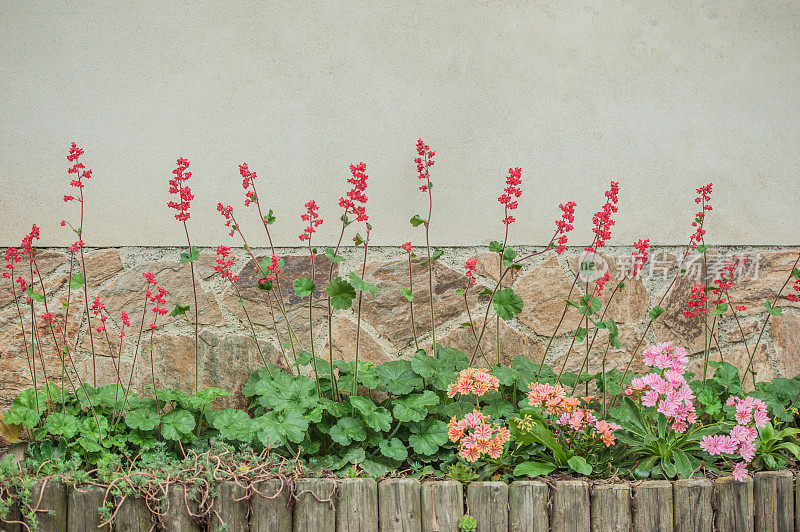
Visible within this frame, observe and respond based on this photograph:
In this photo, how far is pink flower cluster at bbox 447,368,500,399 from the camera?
1857mm

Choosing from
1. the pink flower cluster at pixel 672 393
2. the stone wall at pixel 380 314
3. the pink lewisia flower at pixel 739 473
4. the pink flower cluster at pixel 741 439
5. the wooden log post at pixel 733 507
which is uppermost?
the stone wall at pixel 380 314

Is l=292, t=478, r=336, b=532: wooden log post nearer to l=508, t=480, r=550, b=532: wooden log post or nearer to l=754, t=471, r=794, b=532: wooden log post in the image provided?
l=508, t=480, r=550, b=532: wooden log post

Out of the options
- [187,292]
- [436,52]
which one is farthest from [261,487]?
[436,52]

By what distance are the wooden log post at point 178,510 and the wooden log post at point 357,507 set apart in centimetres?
42

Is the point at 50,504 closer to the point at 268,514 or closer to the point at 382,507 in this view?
the point at 268,514

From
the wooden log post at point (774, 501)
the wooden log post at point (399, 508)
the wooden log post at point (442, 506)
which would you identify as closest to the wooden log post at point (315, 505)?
the wooden log post at point (399, 508)

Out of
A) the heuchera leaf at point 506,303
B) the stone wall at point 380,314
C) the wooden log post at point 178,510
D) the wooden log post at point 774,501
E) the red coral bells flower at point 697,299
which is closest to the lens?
the wooden log post at point 178,510

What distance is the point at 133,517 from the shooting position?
1.70 meters

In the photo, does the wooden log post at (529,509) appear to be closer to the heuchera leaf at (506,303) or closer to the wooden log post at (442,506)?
the wooden log post at (442,506)

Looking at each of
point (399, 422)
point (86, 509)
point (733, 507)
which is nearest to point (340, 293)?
point (399, 422)

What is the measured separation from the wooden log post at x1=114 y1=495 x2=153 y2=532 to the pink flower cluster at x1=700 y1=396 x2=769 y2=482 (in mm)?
1671

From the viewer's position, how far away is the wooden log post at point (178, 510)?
5.55ft

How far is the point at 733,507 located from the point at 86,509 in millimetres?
1901

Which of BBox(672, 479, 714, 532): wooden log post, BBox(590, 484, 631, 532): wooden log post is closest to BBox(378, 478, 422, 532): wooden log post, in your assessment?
BBox(590, 484, 631, 532): wooden log post
